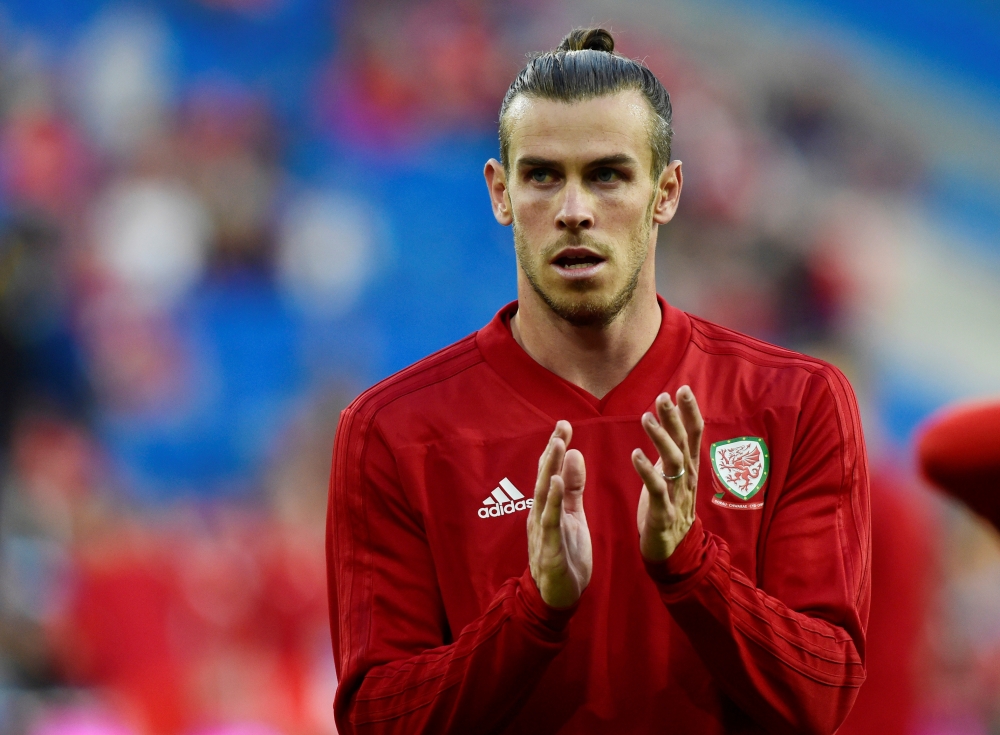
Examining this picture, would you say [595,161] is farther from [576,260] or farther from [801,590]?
[801,590]

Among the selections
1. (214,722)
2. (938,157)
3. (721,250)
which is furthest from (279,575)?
(938,157)

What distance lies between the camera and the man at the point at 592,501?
205cm

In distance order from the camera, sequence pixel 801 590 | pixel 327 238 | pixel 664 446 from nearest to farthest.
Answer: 1. pixel 664 446
2. pixel 801 590
3. pixel 327 238

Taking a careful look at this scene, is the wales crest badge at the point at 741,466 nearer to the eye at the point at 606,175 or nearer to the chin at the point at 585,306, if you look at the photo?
the chin at the point at 585,306

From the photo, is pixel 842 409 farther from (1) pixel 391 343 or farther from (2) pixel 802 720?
(1) pixel 391 343

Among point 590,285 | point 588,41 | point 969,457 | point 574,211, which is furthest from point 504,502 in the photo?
point 969,457

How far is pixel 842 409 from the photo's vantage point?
7.66 feet

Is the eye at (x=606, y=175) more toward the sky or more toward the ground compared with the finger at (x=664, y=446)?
more toward the sky

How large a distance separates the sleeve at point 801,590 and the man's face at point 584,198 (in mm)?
391

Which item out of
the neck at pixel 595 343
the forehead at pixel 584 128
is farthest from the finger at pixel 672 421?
the forehead at pixel 584 128

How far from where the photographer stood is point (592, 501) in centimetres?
226

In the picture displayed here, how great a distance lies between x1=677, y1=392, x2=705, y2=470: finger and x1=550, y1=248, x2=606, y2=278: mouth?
0.37 meters

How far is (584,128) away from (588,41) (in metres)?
0.25

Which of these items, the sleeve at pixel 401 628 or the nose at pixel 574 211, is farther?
the nose at pixel 574 211
